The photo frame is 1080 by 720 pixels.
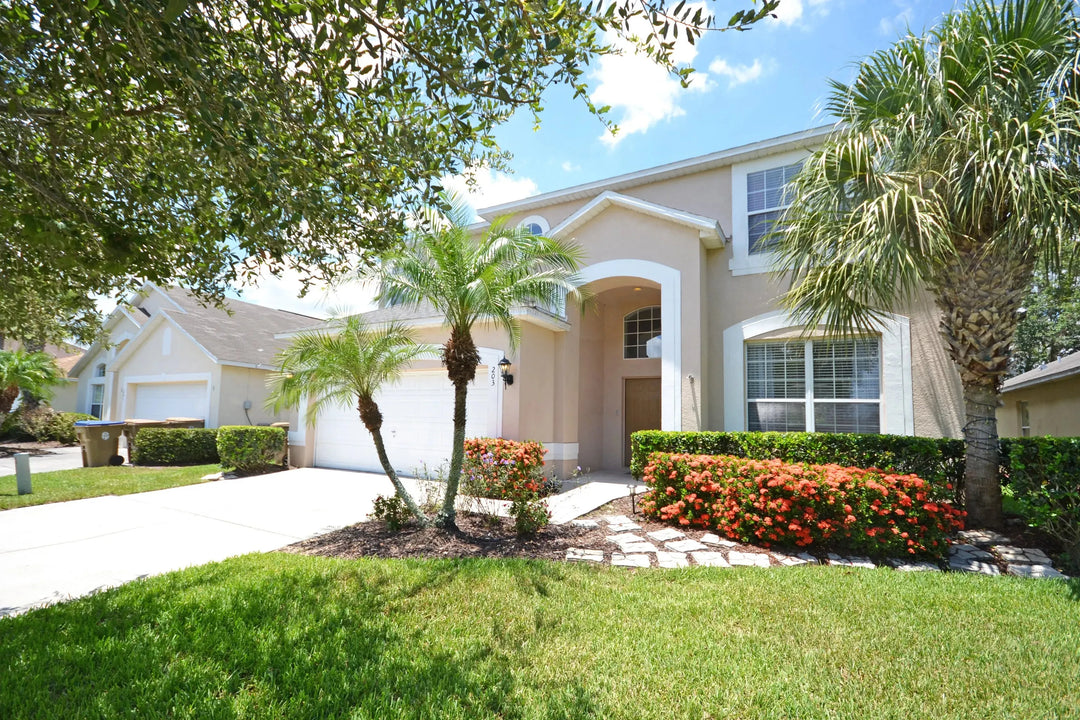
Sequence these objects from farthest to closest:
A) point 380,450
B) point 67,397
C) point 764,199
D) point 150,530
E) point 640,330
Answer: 1. point 67,397
2. point 640,330
3. point 764,199
4. point 380,450
5. point 150,530

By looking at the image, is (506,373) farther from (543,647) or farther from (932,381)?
(932,381)

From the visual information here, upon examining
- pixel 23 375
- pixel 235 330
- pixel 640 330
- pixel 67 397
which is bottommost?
pixel 67 397

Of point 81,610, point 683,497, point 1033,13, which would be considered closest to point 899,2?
point 1033,13

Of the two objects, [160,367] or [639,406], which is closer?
[639,406]

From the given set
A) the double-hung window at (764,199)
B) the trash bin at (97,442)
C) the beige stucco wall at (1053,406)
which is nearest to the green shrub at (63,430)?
the trash bin at (97,442)

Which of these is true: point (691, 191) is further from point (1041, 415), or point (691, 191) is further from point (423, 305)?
point (1041, 415)

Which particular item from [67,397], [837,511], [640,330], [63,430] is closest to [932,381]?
[837,511]

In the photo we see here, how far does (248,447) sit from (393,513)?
7.51 meters

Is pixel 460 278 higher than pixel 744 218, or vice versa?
pixel 744 218

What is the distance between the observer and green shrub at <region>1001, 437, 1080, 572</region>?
6.07 metres

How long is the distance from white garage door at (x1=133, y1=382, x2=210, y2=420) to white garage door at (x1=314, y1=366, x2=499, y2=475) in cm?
566

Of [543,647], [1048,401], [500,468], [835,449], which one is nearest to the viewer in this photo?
[543,647]

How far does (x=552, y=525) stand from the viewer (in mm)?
7426

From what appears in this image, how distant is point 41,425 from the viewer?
19328 millimetres
